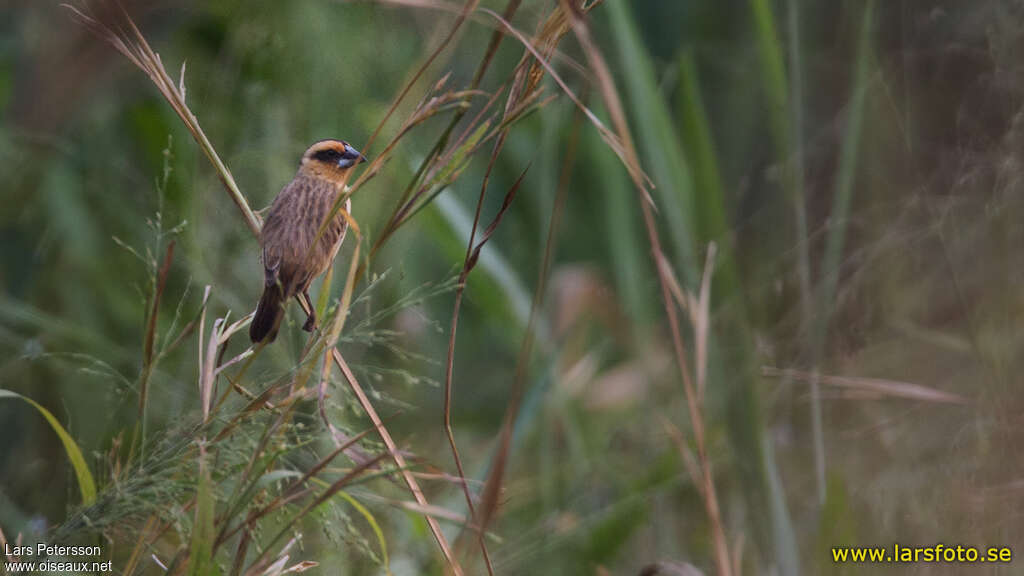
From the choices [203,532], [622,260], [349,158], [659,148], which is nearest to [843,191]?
[659,148]

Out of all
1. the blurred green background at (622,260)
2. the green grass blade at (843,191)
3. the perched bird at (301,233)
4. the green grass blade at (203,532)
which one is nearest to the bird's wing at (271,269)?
the perched bird at (301,233)

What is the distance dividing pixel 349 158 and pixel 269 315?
137mm

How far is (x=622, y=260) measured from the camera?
1.66 metres

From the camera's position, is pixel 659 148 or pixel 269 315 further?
pixel 659 148

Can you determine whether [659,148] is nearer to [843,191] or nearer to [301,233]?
[843,191]

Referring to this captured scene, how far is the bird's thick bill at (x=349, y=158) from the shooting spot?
2.39ft

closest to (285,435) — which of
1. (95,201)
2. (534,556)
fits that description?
(534,556)

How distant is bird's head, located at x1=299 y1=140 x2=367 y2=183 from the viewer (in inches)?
29.0

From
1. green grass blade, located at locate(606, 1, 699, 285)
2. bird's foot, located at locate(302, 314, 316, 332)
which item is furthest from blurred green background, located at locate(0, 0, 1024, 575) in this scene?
bird's foot, located at locate(302, 314, 316, 332)

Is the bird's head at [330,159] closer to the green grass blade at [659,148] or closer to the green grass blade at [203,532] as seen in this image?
the green grass blade at [203,532]

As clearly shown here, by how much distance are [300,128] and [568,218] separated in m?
0.96

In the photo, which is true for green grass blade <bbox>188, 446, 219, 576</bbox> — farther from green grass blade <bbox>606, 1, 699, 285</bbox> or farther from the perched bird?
green grass blade <bbox>606, 1, 699, 285</bbox>

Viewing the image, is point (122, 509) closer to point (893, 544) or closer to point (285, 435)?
point (285, 435)

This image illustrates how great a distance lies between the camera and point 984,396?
4.91 ft
